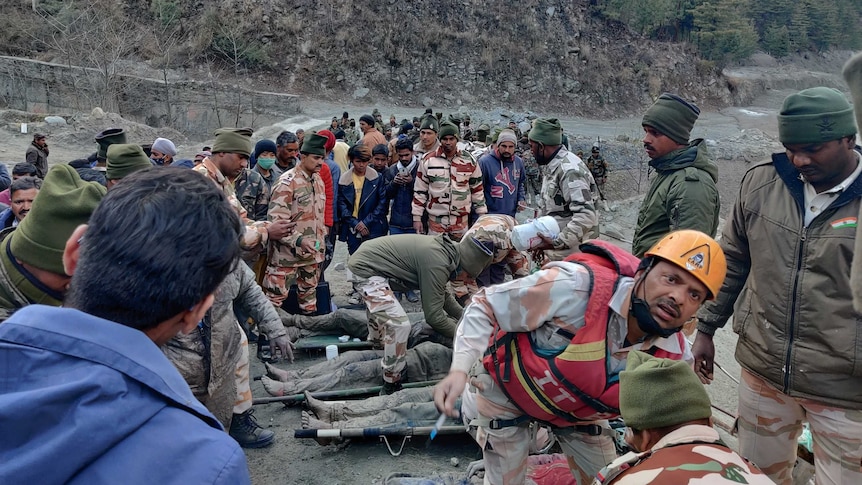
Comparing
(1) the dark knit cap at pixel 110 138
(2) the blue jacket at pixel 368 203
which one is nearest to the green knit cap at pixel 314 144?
(2) the blue jacket at pixel 368 203

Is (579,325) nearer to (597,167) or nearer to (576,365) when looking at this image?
(576,365)

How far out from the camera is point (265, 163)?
664 cm

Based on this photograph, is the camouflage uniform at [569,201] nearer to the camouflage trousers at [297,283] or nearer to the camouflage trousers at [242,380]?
the camouflage trousers at [297,283]

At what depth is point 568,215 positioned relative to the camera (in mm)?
5449

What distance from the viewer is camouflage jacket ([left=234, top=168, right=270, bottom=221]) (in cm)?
600

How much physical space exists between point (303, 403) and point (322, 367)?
0.45 meters

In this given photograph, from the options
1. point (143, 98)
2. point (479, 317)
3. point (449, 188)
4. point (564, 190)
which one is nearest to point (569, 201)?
point (564, 190)

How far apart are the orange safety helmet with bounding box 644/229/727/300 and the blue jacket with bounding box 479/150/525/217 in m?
4.49

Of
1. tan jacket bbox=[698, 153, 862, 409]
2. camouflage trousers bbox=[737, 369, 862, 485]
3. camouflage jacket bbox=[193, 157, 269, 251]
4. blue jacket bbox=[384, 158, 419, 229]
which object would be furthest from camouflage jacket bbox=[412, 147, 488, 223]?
camouflage trousers bbox=[737, 369, 862, 485]

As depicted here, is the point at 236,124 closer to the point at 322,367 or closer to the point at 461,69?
the point at 461,69

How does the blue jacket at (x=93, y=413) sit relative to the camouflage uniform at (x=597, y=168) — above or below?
above

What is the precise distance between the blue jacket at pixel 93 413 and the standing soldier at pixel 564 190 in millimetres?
4327

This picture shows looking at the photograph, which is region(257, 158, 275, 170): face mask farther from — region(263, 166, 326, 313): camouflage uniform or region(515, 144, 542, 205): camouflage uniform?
region(515, 144, 542, 205): camouflage uniform

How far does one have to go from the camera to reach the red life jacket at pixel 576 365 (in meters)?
2.43
